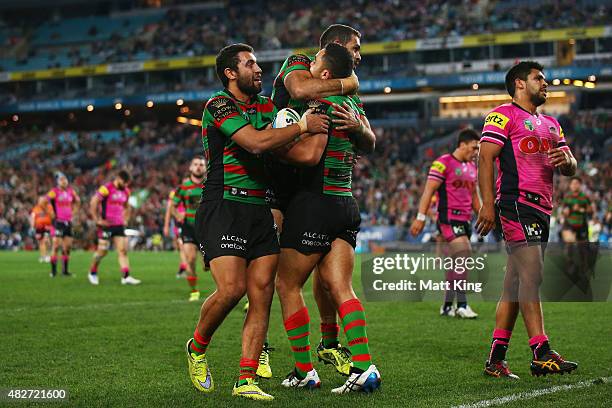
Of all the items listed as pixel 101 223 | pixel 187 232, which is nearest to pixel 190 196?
pixel 187 232

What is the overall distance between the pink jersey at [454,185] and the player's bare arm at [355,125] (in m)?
A: 5.73

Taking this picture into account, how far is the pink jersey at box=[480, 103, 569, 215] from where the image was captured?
7.33m

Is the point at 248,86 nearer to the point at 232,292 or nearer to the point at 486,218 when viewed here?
the point at 232,292

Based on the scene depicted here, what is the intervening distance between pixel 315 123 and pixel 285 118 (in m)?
0.25

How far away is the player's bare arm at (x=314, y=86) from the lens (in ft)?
21.1

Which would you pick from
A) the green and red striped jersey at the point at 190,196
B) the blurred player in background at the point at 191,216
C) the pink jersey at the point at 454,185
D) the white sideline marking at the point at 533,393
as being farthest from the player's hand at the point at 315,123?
the green and red striped jersey at the point at 190,196

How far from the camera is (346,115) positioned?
6438mm

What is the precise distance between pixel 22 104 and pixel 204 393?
55.5 meters

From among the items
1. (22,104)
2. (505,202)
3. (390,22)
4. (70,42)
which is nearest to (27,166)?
(22,104)

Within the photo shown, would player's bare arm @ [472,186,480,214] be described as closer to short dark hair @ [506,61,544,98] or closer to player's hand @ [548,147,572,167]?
→ short dark hair @ [506,61,544,98]

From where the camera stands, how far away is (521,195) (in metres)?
7.34

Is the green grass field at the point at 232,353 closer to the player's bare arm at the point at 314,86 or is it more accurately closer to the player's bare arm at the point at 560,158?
the player's bare arm at the point at 560,158

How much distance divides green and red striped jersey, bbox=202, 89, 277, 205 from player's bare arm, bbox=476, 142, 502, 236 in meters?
1.80

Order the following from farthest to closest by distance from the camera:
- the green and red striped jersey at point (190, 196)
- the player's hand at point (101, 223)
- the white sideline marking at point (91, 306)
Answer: the player's hand at point (101, 223), the green and red striped jersey at point (190, 196), the white sideline marking at point (91, 306)
